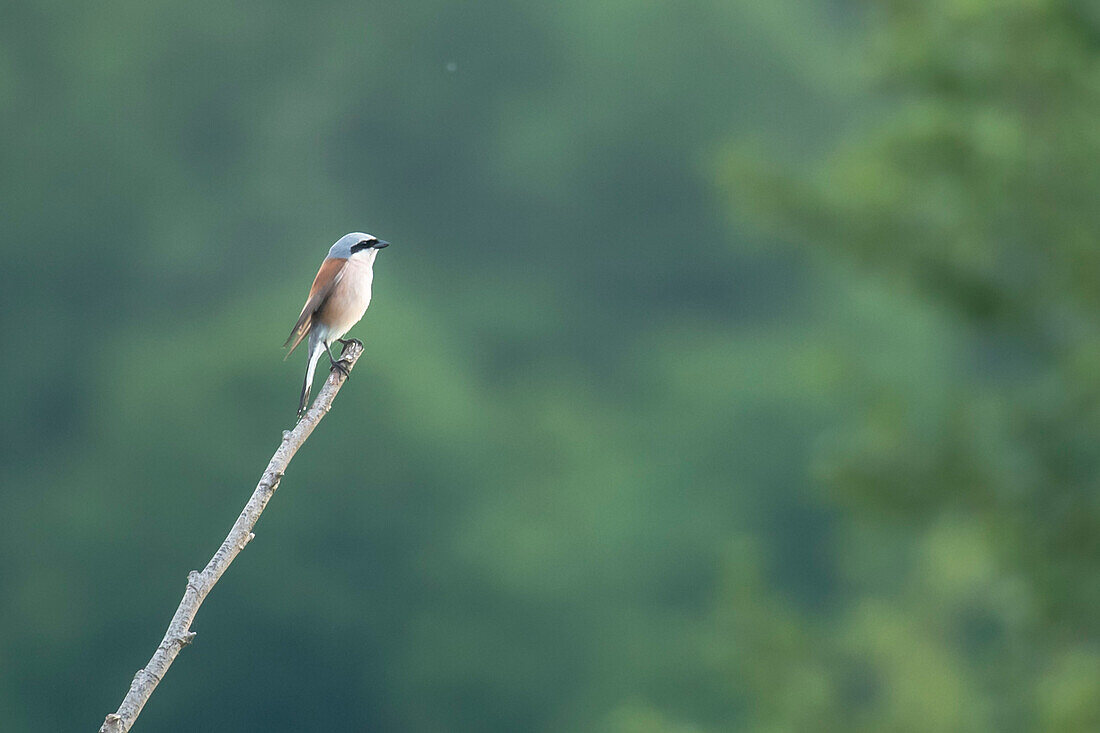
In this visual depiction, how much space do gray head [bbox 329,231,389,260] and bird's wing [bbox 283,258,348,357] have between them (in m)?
0.03

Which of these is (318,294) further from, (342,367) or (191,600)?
(191,600)

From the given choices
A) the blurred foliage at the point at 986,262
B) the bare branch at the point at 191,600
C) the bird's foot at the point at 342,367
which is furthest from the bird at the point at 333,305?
the blurred foliage at the point at 986,262

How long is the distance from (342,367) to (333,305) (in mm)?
287

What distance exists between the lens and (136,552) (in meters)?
11.9

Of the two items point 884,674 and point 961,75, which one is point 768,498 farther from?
point 961,75

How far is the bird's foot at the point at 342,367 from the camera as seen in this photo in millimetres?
1946

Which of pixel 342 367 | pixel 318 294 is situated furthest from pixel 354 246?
pixel 342 367

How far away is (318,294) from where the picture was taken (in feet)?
7.52

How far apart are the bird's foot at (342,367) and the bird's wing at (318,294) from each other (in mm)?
165

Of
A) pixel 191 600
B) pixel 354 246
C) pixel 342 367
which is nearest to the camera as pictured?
pixel 191 600

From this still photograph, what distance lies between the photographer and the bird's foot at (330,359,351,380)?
1946mm

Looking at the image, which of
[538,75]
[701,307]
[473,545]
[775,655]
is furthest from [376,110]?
[775,655]

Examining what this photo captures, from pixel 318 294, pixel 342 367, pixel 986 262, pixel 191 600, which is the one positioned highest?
pixel 986 262

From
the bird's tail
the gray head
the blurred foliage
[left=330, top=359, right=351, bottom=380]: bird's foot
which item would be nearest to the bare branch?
[left=330, top=359, right=351, bottom=380]: bird's foot
